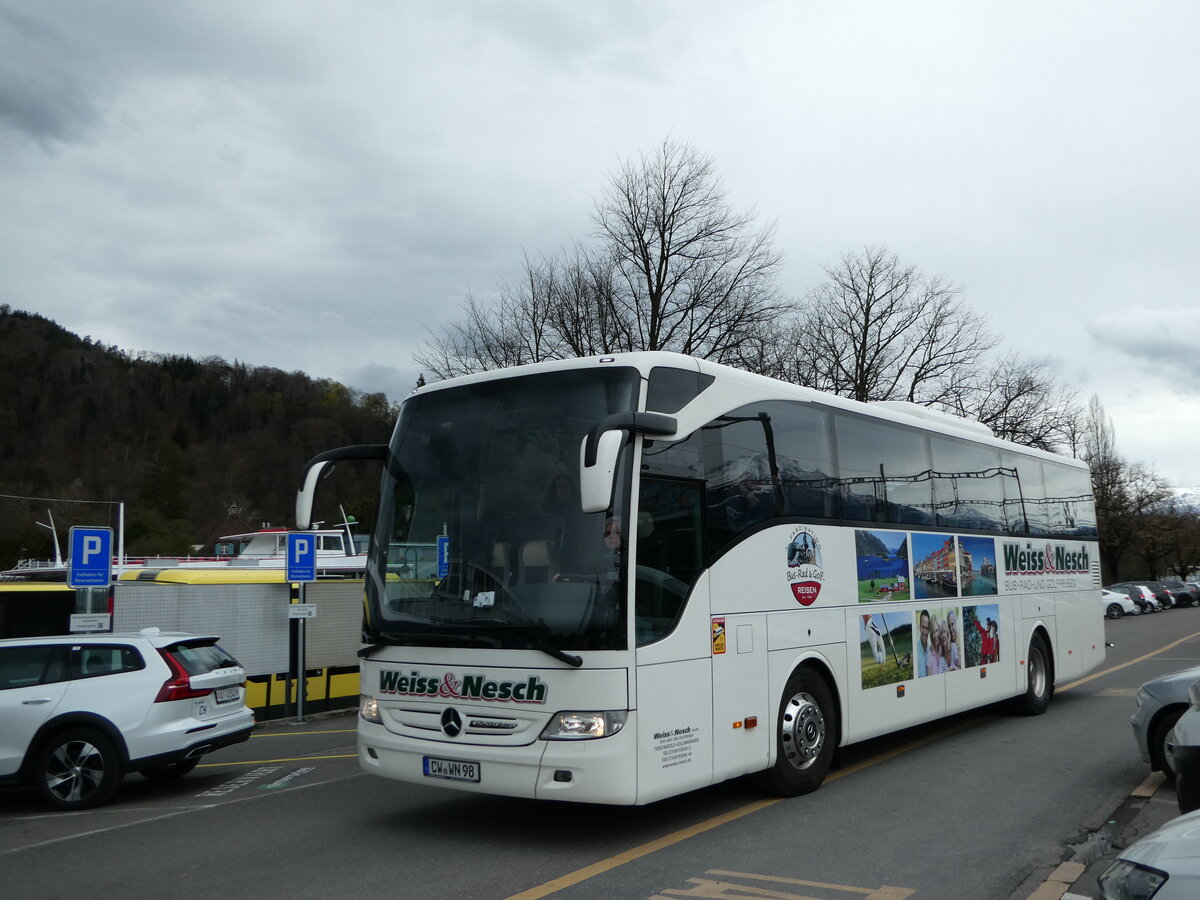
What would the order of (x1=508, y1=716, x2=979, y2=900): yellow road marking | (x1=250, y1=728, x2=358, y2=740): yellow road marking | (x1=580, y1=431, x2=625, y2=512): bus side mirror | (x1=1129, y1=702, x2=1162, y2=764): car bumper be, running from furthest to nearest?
1. (x1=250, y1=728, x2=358, y2=740): yellow road marking
2. (x1=1129, y1=702, x2=1162, y2=764): car bumper
3. (x1=508, y1=716, x2=979, y2=900): yellow road marking
4. (x1=580, y1=431, x2=625, y2=512): bus side mirror

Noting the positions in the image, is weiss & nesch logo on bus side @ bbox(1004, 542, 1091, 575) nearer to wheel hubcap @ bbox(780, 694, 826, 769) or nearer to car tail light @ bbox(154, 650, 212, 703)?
wheel hubcap @ bbox(780, 694, 826, 769)

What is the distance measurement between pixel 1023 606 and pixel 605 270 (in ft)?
→ 59.7

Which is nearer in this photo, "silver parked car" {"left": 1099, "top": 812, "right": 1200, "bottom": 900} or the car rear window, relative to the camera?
"silver parked car" {"left": 1099, "top": 812, "right": 1200, "bottom": 900}

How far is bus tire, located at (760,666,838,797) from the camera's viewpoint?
8375mm

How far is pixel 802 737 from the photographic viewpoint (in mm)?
8602

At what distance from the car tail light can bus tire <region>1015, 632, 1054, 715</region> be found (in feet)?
32.5

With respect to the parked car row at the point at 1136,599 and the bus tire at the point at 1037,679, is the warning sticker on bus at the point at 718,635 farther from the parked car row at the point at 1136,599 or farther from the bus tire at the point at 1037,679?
the parked car row at the point at 1136,599

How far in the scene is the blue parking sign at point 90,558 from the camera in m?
13.0

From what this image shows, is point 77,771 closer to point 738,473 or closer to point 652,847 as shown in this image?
point 652,847

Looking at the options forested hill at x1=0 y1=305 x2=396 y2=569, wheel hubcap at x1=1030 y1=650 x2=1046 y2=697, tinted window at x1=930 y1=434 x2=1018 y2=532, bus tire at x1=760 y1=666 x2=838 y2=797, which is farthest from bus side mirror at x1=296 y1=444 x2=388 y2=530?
forested hill at x1=0 y1=305 x2=396 y2=569

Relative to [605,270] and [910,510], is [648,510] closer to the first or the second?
[910,510]

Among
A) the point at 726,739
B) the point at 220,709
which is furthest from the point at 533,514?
the point at 220,709

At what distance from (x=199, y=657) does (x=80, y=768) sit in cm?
141

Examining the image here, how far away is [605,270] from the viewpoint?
29.3 m
